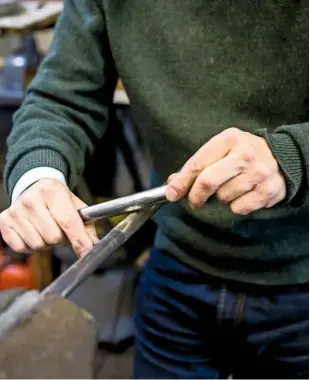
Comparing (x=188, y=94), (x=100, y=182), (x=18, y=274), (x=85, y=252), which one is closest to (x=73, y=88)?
(x=188, y=94)

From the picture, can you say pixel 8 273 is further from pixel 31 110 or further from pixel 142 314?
pixel 31 110

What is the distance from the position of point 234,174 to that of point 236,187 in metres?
0.01

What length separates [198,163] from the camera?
396mm

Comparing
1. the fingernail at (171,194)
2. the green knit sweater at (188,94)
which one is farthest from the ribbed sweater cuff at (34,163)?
the fingernail at (171,194)

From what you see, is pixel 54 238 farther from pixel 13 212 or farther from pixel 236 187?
pixel 236 187

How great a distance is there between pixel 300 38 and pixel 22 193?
0.86ft

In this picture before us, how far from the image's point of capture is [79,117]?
1.84 ft

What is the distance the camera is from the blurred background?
993 millimetres

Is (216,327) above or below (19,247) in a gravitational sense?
below

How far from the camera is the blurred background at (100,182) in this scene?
39.1 inches

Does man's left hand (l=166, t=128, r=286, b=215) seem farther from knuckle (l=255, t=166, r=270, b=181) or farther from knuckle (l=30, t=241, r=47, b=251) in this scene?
knuckle (l=30, t=241, r=47, b=251)

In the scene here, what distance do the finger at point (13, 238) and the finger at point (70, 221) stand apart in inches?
1.2

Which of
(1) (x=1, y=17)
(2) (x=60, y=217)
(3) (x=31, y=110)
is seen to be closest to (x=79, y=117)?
(3) (x=31, y=110)

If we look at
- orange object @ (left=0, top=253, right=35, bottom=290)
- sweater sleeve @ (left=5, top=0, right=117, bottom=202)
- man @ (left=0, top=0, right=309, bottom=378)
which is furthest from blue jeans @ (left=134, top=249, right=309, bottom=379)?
orange object @ (left=0, top=253, right=35, bottom=290)
